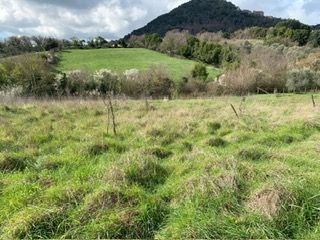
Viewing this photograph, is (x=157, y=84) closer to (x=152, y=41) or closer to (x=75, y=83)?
(x=75, y=83)

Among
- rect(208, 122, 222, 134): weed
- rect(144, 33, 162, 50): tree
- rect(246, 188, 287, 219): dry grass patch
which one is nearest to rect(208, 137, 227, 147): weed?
rect(208, 122, 222, 134): weed

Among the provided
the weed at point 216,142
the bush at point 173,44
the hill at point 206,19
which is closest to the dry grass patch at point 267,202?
the weed at point 216,142

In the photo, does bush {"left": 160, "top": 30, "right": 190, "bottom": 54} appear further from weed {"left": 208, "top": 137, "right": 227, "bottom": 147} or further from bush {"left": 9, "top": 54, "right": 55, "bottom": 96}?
weed {"left": 208, "top": 137, "right": 227, "bottom": 147}

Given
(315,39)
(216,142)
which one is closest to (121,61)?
(315,39)

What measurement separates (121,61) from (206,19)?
95.0m

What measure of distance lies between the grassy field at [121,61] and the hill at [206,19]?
63.7m

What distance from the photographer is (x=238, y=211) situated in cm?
548

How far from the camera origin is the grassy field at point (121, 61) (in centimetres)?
5909

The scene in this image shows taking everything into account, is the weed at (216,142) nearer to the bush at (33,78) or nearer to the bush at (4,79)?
the bush at (33,78)

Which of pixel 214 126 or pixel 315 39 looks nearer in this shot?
pixel 214 126

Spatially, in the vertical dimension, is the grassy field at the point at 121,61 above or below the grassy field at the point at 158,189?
above

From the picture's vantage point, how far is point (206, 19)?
505 feet

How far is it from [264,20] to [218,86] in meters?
110

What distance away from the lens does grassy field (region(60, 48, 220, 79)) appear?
59088mm
